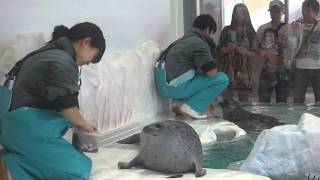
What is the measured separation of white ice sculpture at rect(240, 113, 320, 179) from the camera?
13.1ft

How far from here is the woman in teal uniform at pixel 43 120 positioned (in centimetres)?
341

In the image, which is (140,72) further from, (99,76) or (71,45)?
(71,45)

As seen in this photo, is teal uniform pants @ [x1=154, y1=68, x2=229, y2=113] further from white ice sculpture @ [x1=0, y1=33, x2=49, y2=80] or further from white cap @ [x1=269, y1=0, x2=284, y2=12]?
A: white ice sculpture @ [x1=0, y1=33, x2=49, y2=80]

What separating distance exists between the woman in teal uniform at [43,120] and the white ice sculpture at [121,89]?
150 cm

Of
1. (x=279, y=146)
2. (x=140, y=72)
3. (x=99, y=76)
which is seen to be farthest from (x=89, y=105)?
(x=279, y=146)

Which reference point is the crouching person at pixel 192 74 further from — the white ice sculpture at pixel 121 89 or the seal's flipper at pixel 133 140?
the seal's flipper at pixel 133 140

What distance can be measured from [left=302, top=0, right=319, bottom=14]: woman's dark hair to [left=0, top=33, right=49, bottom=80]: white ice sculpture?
4387mm

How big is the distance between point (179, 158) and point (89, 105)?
165 cm

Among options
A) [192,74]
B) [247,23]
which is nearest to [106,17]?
[192,74]

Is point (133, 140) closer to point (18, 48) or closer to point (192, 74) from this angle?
point (18, 48)

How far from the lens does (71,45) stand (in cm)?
366

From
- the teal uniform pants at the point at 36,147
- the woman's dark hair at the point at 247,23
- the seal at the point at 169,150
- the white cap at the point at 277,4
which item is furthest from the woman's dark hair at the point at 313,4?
the teal uniform pants at the point at 36,147

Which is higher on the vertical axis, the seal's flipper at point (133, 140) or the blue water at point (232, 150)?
the seal's flipper at point (133, 140)

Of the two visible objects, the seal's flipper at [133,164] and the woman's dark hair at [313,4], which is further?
the woman's dark hair at [313,4]
